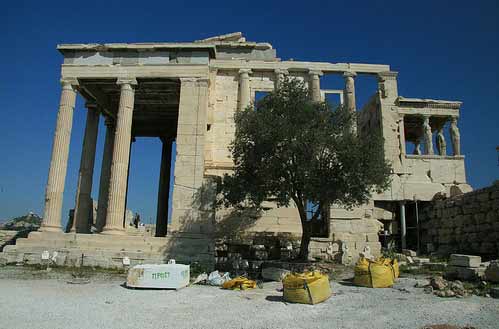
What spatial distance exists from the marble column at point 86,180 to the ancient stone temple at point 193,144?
0.05 metres

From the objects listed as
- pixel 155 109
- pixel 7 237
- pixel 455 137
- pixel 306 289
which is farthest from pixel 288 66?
pixel 7 237

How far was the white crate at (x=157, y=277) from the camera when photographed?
11266 millimetres

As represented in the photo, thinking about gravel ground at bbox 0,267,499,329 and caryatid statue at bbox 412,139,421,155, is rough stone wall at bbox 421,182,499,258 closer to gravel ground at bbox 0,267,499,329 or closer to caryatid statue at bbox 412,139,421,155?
gravel ground at bbox 0,267,499,329

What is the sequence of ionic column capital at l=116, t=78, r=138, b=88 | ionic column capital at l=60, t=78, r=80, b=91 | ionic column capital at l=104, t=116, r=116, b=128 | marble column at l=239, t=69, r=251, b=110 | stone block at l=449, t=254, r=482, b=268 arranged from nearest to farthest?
stone block at l=449, t=254, r=482, b=268, ionic column capital at l=116, t=78, r=138, b=88, ionic column capital at l=60, t=78, r=80, b=91, marble column at l=239, t=69, r=251, b=110, ionic column capital at l=104, t=116, r=116, b=128

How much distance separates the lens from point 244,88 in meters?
22.4

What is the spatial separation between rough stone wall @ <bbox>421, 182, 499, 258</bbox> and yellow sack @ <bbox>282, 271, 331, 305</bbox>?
9936 millimetres

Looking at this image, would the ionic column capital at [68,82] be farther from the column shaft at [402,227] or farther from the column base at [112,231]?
the column shaft at [402,227]

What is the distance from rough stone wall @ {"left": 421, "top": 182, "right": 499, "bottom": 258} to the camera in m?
15.7

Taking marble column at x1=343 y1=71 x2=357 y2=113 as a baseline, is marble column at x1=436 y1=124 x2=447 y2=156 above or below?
below

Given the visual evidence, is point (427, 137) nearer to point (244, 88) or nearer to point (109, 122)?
point (244, 88)

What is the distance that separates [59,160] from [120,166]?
3119 mm

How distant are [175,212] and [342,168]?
735cm

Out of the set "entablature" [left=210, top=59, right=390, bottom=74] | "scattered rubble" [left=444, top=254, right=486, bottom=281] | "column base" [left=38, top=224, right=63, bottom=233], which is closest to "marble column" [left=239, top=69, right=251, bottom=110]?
"entablature" [left=210, top=59, right=390, bottom=74]

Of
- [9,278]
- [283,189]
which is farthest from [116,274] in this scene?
[283,189]
